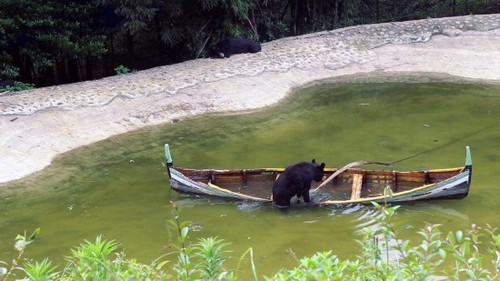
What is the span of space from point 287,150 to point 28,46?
7369 mm

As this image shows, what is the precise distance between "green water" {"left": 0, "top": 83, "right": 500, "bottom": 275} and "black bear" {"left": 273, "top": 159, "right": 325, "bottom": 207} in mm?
206

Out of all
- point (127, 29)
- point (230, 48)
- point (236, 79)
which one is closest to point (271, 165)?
point (236, 79)

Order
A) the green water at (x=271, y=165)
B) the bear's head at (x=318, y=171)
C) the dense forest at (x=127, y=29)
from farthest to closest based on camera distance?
the dense forest at (x=127, y=29)
the bear's head at (x=318, y=171)
the green water at (x=271, y=165)

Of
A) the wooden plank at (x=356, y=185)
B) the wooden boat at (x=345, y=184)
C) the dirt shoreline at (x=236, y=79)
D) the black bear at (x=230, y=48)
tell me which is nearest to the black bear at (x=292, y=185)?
the wooden boat at (x=345, y=184)

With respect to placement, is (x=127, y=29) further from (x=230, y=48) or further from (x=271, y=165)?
(x=271, y=165)

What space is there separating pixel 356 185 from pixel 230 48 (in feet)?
26.5

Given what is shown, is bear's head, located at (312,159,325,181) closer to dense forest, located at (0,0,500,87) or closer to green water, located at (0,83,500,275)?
green water, located at (0,83,500,275)

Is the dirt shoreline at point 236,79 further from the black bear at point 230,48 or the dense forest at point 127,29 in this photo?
the dense forest at point 127,29

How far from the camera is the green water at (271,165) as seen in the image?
7.99m

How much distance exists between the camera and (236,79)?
1488 centimetres

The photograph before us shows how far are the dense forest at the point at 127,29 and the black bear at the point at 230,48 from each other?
86 centimetres

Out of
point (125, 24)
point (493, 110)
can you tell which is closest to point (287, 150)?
point (493, 110)

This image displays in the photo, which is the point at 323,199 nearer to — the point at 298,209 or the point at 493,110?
the point at 298,209

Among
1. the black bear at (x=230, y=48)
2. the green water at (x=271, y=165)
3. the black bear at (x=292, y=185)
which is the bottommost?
the green water at (x=271, y=165)
